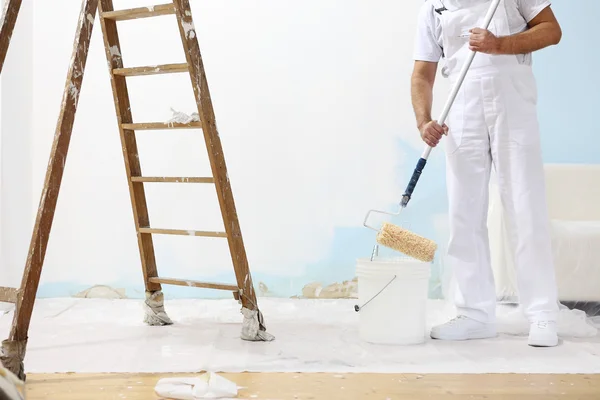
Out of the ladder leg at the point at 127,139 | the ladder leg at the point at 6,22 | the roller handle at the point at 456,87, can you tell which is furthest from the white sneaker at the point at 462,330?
the ladder leg at the point at 6,22

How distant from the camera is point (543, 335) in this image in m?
2.54

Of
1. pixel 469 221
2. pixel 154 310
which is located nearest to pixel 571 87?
pixel 469 221

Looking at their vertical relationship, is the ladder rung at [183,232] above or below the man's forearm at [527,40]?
below

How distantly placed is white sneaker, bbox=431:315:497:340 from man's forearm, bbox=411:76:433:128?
785 mm

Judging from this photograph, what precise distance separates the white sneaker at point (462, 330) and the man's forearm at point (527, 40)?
3.34 feet

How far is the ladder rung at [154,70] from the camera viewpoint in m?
2.48

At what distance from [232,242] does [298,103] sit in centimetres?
151

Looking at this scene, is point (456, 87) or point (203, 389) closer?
point (203, 389)

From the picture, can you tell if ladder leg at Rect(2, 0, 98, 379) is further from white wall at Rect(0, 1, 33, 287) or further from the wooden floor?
white wall at Rect(0, 1, 33, 287)

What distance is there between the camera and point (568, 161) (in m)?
4.03

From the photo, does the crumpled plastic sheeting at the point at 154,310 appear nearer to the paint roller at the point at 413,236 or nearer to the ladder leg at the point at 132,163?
the ladder leg at the point at 132,163

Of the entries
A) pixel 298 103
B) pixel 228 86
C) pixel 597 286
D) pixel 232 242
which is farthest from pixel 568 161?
pixel 232 242

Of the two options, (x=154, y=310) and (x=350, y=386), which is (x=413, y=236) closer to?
(x=350, y=386)

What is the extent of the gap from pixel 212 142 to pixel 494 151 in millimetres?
1053
